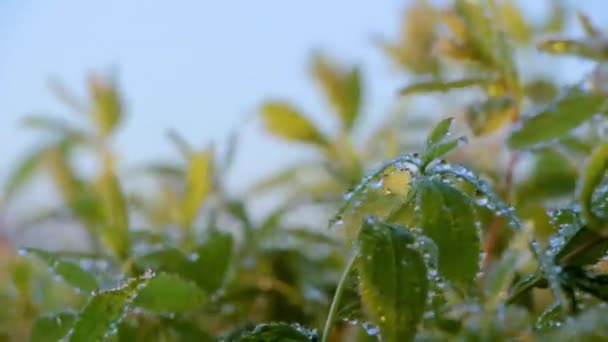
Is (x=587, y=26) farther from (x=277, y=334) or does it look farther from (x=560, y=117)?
(x=277, y=334)

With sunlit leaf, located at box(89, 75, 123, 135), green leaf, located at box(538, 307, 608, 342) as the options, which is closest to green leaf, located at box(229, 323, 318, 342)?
green leaf, located at box(538, 307, 608, 342)

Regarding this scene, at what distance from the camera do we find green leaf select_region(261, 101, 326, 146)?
74cm

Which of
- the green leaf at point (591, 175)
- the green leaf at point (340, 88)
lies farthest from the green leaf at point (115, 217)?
the green leaf at point (591, 175)

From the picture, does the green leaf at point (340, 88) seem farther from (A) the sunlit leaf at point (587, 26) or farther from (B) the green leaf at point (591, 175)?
(B) the green leaf at point (591, 175)

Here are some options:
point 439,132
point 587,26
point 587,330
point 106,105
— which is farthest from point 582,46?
point 106,105

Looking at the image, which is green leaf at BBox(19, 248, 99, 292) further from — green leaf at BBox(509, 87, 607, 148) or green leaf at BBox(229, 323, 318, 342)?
green leaf at BBox(509, 87, 607, 148)

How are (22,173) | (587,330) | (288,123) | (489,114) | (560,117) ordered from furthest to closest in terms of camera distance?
(22,173)
(288,123)
(489,114)
(560,117)
(587,330)

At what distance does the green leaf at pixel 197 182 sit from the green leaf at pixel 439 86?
0.55 feet

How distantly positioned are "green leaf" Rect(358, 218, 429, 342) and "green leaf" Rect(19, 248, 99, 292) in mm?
169

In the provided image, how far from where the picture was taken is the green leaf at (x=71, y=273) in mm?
446

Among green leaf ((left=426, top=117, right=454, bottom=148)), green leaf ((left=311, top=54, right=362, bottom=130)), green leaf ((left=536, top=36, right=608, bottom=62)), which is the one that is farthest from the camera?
green leaf ((left=311, top=54, right=362, bottom=130))

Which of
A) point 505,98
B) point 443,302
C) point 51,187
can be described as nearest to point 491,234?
point 505,98

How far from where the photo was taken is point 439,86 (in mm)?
526

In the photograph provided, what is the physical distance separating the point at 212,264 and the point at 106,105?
1.23 feet
